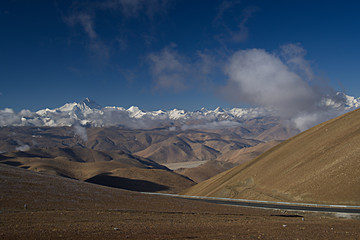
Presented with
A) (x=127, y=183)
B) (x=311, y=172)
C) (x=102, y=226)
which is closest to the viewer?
(x=102, y=226)

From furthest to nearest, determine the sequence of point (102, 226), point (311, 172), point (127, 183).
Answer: point (127, 183)
point (311, 172)
point (102, 226)

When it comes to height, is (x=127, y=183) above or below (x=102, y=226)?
below

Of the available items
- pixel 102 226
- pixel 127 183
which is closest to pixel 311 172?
pixel 102 226

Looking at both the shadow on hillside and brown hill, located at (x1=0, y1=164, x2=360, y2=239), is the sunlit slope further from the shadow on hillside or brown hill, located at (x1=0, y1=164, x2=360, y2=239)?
the shadow on hillside

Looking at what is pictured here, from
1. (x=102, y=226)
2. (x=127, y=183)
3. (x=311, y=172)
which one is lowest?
(x=127, y=183)

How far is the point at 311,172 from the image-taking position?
5884cm

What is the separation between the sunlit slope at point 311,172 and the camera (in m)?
50.0

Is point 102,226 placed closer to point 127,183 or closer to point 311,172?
point 311,172

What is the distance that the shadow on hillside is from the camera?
458 feet

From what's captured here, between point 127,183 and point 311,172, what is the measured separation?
102916 millimetres

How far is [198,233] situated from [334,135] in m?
60.8

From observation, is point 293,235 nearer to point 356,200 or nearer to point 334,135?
point 356,200

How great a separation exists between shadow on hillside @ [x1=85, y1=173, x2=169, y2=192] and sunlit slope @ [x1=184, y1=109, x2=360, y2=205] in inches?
2595

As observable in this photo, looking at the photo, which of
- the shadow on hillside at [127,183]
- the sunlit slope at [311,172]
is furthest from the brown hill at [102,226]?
the shadow on hillside at [127,183]
